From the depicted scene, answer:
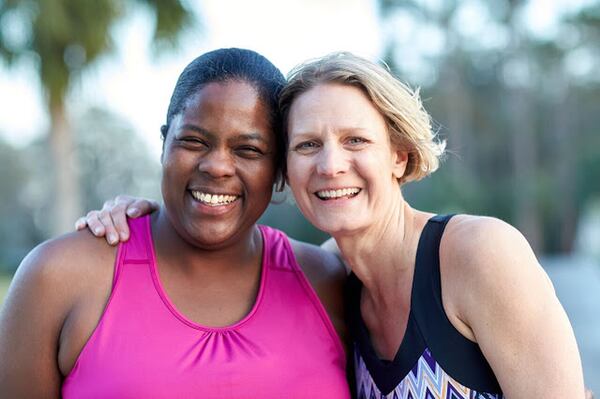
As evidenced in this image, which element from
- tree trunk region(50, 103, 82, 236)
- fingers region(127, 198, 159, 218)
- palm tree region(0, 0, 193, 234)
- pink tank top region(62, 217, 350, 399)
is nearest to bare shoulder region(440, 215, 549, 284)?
pink tank top region(62, 217, 350, 399)

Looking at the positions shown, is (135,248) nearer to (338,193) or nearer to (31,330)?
(31,330)

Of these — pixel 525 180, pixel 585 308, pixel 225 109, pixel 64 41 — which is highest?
pixel 64 41

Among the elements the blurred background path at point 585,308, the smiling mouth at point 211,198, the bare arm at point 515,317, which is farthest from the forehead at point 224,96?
the blurred background path at point 585,308

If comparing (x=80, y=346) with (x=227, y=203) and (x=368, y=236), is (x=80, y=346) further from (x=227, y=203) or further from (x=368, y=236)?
(x=368, y=236)

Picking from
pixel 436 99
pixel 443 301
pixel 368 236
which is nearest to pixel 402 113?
pixel 368 236

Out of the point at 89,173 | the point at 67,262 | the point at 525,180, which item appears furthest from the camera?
the point at 89,173

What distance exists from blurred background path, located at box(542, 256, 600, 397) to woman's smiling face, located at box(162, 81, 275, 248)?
521cm

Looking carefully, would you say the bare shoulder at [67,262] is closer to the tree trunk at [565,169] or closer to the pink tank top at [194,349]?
the pink tank top at [194,349]

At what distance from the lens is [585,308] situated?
11.6m

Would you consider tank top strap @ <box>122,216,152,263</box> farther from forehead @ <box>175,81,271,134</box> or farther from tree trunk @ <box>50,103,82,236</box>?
tree trunk @ <box>50,103,82,236</box>

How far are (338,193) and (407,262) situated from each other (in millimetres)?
340

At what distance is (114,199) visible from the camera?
2785mm

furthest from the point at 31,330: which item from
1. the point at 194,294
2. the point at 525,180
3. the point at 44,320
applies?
the point at 525,180

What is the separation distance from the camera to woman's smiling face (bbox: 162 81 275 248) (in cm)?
238
